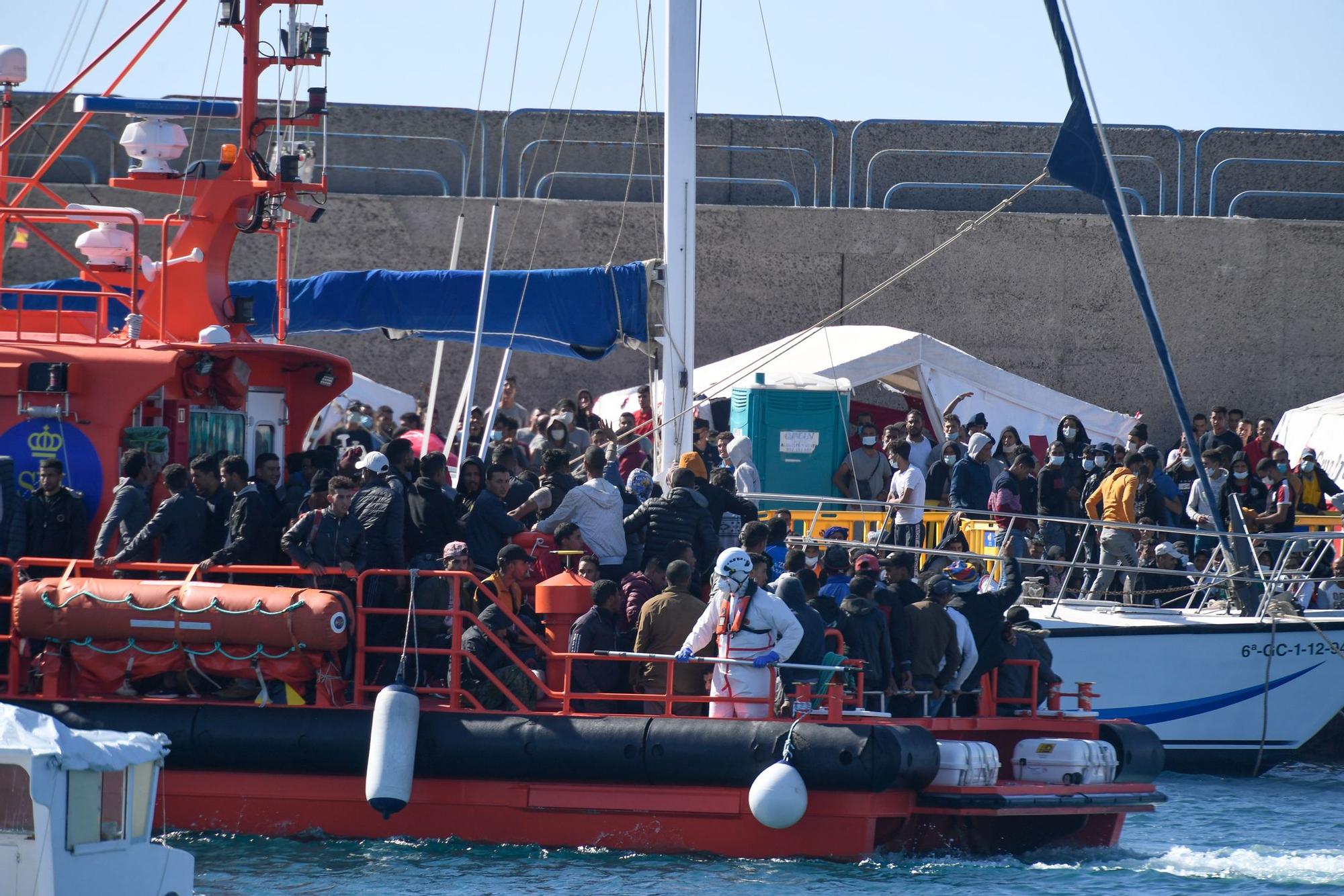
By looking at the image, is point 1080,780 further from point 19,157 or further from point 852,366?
point 19,157

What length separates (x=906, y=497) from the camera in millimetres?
15312

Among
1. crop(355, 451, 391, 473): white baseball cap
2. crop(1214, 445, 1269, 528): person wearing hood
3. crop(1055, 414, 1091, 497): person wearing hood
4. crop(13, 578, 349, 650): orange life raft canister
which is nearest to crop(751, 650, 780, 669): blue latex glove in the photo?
crop(13, 578, 349, 650): orange life raft canister

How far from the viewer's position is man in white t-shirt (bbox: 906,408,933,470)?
55.8ft

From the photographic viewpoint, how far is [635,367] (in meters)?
22.5

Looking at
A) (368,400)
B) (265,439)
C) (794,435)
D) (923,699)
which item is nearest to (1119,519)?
(794,435)

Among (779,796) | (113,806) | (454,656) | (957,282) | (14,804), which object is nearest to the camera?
(14,804)

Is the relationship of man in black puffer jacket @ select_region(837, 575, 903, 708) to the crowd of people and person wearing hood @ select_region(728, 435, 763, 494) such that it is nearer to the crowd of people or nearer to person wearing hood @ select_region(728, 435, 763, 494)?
the crowd of people

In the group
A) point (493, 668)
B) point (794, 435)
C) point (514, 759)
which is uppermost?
point (794, 435)

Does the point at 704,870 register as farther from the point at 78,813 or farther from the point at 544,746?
the point at 78,813

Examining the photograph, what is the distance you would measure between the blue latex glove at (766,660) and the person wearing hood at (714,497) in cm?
155

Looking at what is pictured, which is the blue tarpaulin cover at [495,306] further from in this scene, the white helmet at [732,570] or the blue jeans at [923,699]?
the white helmet at [732,570]

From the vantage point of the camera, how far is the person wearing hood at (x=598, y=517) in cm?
1122

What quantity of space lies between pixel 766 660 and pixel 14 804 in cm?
412

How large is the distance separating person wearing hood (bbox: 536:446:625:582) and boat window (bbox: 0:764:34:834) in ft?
13.8
